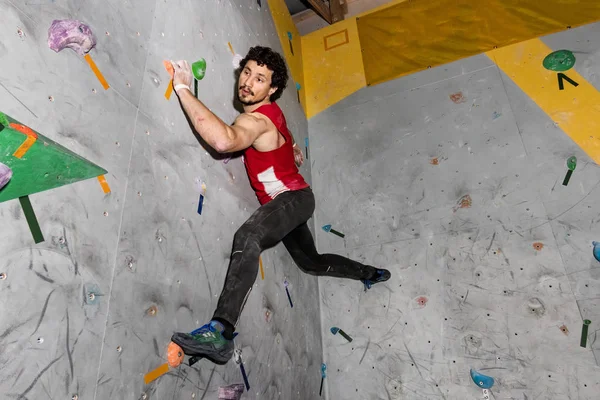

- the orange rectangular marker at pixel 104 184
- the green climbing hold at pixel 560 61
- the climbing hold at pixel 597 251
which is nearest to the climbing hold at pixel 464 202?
the climbing hold at pixel 597 251

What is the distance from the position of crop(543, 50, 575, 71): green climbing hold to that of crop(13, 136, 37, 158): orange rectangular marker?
317cm

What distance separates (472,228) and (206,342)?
6.47 ft

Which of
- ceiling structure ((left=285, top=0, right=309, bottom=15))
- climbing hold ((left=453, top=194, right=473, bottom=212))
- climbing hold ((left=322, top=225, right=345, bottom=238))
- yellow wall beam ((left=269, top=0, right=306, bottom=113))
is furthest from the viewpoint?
ceiling structure ((left=285, top=0, right=309, bottom=15))

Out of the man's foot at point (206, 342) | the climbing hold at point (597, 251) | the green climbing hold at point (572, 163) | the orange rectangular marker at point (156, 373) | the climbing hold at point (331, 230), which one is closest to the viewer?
the orange rectangular marker at point (156, 373)

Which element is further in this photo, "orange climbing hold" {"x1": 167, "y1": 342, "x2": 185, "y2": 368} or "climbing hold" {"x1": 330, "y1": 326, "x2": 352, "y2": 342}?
"climbing hold" {"x1": 330, "y1": 326, "x2": 352, "y2": 342}

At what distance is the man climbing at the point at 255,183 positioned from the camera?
143cm

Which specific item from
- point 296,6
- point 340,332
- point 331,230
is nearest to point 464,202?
point 331,230

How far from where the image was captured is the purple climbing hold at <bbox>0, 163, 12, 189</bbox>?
2.72 feet

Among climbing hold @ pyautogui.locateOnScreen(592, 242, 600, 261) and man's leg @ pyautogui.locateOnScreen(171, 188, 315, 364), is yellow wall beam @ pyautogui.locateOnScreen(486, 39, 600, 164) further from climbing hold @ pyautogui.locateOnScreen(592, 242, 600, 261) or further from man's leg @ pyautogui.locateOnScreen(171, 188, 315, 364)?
man's leg @ pyautogui.locateOnScreen(171, 188, 315, 364)

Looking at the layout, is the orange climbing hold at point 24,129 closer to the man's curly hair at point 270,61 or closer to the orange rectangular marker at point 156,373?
the orange rectangular marker at point 156,373

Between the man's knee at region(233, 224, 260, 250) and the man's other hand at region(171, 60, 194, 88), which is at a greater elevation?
the man's other hand at region(171, 60, 194, 88)

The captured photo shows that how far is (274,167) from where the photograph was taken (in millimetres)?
1948

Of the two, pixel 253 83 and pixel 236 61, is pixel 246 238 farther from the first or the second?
pixel 236 61

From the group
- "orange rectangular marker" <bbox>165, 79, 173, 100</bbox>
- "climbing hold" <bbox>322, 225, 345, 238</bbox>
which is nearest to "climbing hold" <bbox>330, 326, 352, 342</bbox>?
"climbing hold" <bbox>322, 225, 345, 238</bbox>
